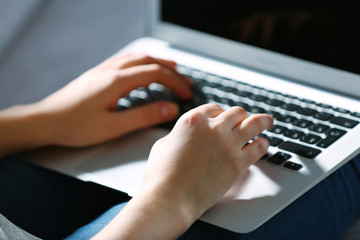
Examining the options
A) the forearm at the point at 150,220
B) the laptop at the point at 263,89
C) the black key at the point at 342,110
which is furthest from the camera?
the black key at the point at 342,110

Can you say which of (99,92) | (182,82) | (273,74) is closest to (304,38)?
(273,74)

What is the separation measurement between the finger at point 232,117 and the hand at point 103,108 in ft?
0.45

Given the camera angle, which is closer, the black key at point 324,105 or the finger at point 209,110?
the finger at point 209,110

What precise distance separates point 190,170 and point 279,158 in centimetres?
13

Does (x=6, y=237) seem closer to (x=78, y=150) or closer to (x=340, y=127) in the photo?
(x=78, y=150)

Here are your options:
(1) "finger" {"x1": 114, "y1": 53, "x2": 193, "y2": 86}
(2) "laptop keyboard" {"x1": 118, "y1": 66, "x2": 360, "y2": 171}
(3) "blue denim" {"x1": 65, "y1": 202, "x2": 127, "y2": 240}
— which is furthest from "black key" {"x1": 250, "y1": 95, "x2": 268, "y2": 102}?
(3) "blue denim" {"x1": 65, "y1": 202, "x2": 127, "y2": 240}

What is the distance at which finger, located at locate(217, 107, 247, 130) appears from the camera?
2.21ft

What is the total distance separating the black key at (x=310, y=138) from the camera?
2.37ft

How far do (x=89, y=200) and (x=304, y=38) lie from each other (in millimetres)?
388

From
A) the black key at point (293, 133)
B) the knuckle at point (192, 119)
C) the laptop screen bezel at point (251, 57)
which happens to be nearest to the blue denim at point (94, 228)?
the knuckle at point (192, 119)

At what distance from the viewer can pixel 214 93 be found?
86 cm

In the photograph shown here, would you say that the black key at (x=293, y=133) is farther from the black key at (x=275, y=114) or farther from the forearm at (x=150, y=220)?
the forearm at (x=150, y=220)

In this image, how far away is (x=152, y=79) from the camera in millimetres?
836

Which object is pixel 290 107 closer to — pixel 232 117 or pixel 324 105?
pixel 324 105
